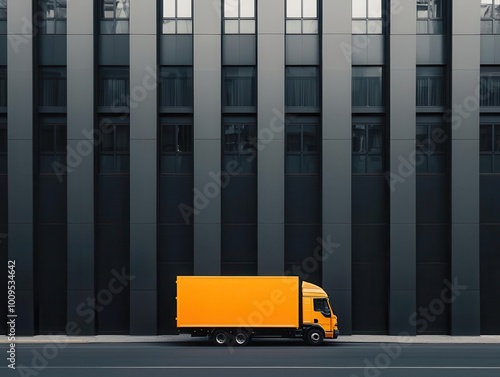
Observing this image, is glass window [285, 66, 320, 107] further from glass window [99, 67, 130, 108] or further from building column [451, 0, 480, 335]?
glass window [99, 67, 130, 108]

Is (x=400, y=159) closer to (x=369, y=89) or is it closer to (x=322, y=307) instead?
(x=369, y=89)

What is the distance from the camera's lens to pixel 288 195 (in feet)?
93.5

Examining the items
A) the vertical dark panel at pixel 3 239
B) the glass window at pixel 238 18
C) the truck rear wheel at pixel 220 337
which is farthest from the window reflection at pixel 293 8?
the vertical dark panel at pixel 3 239

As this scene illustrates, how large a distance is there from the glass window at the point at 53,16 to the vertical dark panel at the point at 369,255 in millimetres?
14626

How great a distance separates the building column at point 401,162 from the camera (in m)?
27.9

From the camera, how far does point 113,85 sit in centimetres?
2858

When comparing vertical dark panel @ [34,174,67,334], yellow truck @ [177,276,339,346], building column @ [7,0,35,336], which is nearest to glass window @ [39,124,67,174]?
vertical dark panel @ [34,174,67,334]

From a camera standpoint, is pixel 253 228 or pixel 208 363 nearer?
pixel 208 363

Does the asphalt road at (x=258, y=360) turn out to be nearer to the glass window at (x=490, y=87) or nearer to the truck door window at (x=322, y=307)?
the truck door window at (x=322, y=307)

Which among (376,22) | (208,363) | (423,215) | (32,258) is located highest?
(376,22)

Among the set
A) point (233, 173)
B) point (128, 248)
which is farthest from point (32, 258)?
point (233, 173)

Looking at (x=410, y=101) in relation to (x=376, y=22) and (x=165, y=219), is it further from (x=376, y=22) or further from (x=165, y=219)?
(x=165, y=219)

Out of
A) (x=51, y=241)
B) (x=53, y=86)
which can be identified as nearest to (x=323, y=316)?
(x=51, y=241)

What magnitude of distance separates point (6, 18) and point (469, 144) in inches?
822
